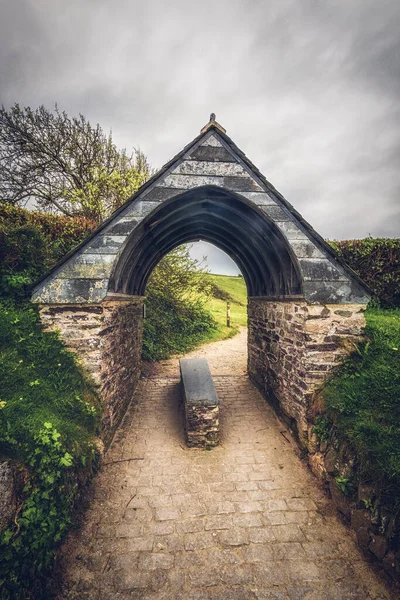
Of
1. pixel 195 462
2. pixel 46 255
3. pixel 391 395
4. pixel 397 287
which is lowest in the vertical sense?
pixel 195 462

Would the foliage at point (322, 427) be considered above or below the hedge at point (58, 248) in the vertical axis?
below

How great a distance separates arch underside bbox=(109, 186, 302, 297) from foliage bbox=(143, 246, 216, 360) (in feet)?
12.8

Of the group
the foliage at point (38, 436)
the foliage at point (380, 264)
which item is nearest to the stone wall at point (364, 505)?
the foliage at point (38, 436)

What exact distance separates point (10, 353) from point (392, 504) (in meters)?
5.04

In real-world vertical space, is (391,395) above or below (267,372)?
above

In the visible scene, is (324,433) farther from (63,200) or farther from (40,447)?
(63,200)

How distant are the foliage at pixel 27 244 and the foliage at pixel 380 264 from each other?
7.03 meters

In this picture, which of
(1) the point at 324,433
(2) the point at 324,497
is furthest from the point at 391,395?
(2) the point at 324,497

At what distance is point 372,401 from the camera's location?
3.70 metres

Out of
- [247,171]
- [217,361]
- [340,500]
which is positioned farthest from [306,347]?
[217,361]

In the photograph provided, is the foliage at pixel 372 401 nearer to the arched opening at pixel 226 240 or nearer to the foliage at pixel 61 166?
the arched opening at pixel 226 240

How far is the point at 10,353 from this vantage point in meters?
3.88

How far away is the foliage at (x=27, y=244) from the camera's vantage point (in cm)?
498

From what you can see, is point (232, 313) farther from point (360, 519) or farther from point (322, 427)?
point (360, 519)
